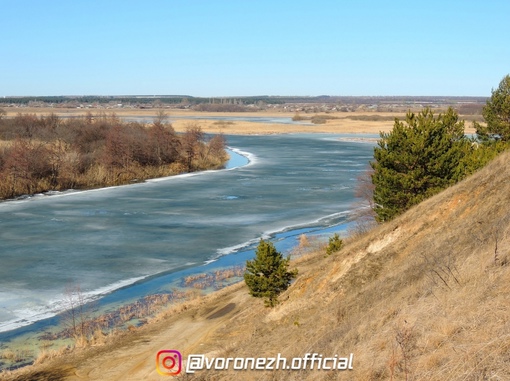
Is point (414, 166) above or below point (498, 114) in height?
Result: below

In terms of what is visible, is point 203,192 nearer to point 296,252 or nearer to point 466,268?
point 296,252

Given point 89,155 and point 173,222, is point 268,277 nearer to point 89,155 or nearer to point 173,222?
point 173,222

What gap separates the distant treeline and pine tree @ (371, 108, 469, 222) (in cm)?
3270

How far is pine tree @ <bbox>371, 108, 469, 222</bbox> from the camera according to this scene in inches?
794

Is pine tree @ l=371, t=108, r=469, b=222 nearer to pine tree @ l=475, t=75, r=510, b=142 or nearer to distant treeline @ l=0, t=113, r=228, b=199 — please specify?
pine tree @ l=475, t=75, r=510, b=142

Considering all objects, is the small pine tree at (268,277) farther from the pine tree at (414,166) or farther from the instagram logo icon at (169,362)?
the pine tree at (414,166)

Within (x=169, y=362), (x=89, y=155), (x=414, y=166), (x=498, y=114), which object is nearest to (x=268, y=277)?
(x=169, y=362)

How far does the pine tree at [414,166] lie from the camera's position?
20.2 metres

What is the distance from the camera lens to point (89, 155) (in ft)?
186

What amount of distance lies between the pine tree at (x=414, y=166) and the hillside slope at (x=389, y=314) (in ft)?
12.1

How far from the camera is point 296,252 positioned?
2556 cm

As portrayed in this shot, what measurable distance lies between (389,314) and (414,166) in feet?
38.4

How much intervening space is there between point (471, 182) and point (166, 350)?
9.57 meters

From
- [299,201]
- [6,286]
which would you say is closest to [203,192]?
[299,201]
